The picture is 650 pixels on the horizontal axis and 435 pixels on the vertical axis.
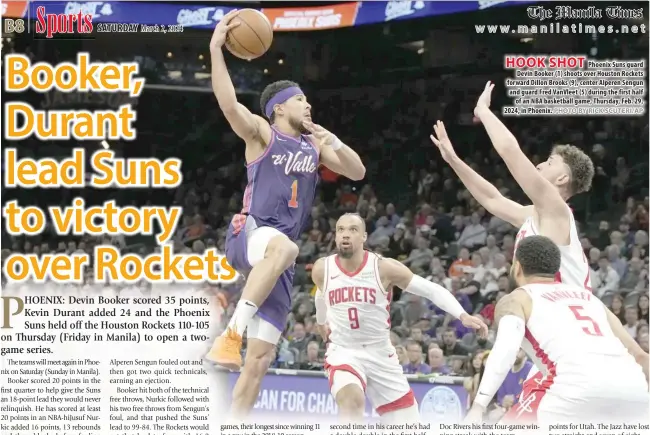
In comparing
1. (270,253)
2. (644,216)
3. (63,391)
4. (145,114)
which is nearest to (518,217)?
(270,253)

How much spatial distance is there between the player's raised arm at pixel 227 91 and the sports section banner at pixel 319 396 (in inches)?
156

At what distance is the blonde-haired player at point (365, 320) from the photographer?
7473 millimetres

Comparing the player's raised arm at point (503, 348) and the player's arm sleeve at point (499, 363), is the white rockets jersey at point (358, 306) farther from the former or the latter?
the player's arm sleeve at point (499, 363)

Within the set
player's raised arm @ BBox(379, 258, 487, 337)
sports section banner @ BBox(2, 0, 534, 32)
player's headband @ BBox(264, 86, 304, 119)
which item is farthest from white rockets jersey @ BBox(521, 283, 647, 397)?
sports section banner @ BBox(2, 0, 534, 32)

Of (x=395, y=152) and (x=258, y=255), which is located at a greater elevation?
(x=395, y=152)

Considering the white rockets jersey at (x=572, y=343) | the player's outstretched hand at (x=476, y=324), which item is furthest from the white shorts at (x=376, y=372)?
the white rockets jersey at (x=572, y=343)

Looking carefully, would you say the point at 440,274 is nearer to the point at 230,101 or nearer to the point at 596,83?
the point at 596,83

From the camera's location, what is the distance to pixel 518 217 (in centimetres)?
701

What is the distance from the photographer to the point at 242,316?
630 centimetres

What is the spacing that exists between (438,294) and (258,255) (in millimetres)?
1616

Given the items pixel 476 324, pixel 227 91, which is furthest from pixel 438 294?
pixel 227 91

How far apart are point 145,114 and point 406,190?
585 cm

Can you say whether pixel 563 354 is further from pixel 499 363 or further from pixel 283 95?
pixel 283 95

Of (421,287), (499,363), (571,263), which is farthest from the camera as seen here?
(421,287)
